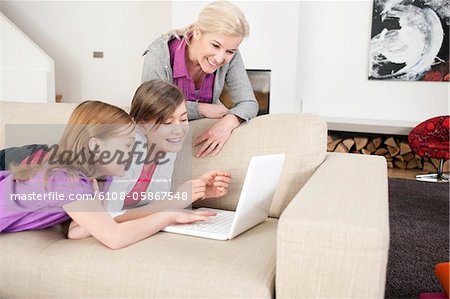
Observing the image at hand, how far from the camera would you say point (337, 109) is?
5137 millimetres

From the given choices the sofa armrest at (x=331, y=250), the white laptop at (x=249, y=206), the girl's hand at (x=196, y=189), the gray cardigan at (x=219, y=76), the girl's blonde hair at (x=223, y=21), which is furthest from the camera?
the gray cardigan at (x=219, y=76)

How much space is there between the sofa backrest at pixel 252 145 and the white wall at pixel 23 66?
3.69m

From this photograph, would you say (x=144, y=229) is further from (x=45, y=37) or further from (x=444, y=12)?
(x=45, y=37)

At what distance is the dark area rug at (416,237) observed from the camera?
1952 millimetres

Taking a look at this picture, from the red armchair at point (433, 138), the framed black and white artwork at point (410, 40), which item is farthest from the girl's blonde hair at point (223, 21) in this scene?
the framed black and white artwork at point (410, 40)

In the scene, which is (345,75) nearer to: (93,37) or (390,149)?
(390,149)

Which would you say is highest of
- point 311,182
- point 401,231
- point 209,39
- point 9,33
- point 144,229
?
point 9,33

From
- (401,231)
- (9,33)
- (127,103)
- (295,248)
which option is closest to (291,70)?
(127,103)

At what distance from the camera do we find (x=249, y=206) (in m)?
1.30

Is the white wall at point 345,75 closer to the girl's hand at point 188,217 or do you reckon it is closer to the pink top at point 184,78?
the pink top at point 184,78

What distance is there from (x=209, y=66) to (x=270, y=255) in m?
0.79

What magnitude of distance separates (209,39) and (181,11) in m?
3.44

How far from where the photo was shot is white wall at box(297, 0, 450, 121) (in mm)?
4922

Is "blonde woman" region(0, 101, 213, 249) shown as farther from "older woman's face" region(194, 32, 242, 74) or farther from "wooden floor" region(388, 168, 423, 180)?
"wooden floor" region(388, 168, 423, 180)
